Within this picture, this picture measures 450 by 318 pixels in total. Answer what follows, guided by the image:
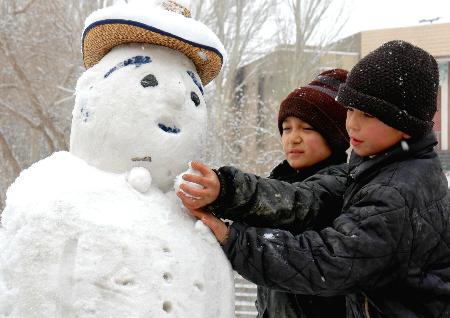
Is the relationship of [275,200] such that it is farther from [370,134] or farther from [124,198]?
[124,198]

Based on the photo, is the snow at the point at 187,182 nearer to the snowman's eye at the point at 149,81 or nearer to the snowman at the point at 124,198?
the snowman at the point at 124,198

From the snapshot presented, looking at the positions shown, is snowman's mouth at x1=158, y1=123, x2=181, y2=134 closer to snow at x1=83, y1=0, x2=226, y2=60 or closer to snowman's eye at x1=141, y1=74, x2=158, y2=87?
snowman's eye at x1=141, y1=74, x2=158, y2=87

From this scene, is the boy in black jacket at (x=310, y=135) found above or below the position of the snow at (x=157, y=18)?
below

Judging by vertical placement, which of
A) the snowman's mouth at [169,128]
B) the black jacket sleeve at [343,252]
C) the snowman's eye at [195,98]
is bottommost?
the black jacket sleeve at [343,252]

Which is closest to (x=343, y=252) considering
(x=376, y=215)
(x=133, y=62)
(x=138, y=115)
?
(x=376, y=215)

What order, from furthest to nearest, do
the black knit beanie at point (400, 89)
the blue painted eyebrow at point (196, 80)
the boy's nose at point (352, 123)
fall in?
the blue painted eyebrow at point (196, 80), the boy's nose at point (352, 123), the black knit beanie at point (400, 89)

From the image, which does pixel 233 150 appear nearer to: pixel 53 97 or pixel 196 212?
pixel 53 97

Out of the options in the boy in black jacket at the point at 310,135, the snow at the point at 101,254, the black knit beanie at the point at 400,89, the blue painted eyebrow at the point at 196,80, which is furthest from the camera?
the boy in black jacket at the point at 310,135

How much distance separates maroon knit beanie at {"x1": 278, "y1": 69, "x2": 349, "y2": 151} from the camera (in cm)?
228

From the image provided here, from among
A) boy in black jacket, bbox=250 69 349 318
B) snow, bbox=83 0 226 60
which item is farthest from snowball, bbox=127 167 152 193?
boy in black jacket, bbox=250 69 349 318

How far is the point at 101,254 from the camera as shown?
1.53 metres

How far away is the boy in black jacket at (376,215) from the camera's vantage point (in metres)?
1.59

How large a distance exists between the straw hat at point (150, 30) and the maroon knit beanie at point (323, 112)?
53 centimetres

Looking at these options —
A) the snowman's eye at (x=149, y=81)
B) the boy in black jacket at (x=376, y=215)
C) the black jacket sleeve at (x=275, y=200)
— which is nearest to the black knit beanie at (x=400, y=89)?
the boy in black jacket at (x=376, y=215)
